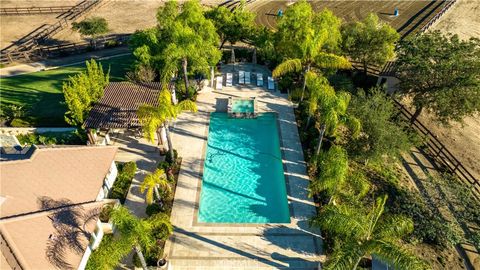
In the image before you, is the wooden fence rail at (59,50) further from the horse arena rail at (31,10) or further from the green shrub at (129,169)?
the green shrub at (129,169)

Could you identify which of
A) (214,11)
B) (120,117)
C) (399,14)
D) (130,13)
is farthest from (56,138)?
(399,14)

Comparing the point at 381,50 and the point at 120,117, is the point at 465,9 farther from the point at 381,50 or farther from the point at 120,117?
the point at 120,117

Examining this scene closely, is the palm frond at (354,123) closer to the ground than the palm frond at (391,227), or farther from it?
farther from it

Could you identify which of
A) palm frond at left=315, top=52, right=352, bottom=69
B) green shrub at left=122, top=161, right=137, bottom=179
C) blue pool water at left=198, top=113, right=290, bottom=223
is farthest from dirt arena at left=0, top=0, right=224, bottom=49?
palm frond at left=315, top=52, right=352, bottom=69

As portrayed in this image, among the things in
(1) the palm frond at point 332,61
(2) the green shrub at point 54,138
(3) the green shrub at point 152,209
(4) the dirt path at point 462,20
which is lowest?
(3) the green shrub at point 152,209

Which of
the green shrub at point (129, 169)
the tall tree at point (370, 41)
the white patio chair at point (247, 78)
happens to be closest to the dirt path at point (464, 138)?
the tall tree at point (370, 41)

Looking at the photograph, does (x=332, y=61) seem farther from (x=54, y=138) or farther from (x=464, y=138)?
(x=54, y=138)

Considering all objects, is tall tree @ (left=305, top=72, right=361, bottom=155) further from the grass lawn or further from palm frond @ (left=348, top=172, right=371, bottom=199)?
the grass lawn
